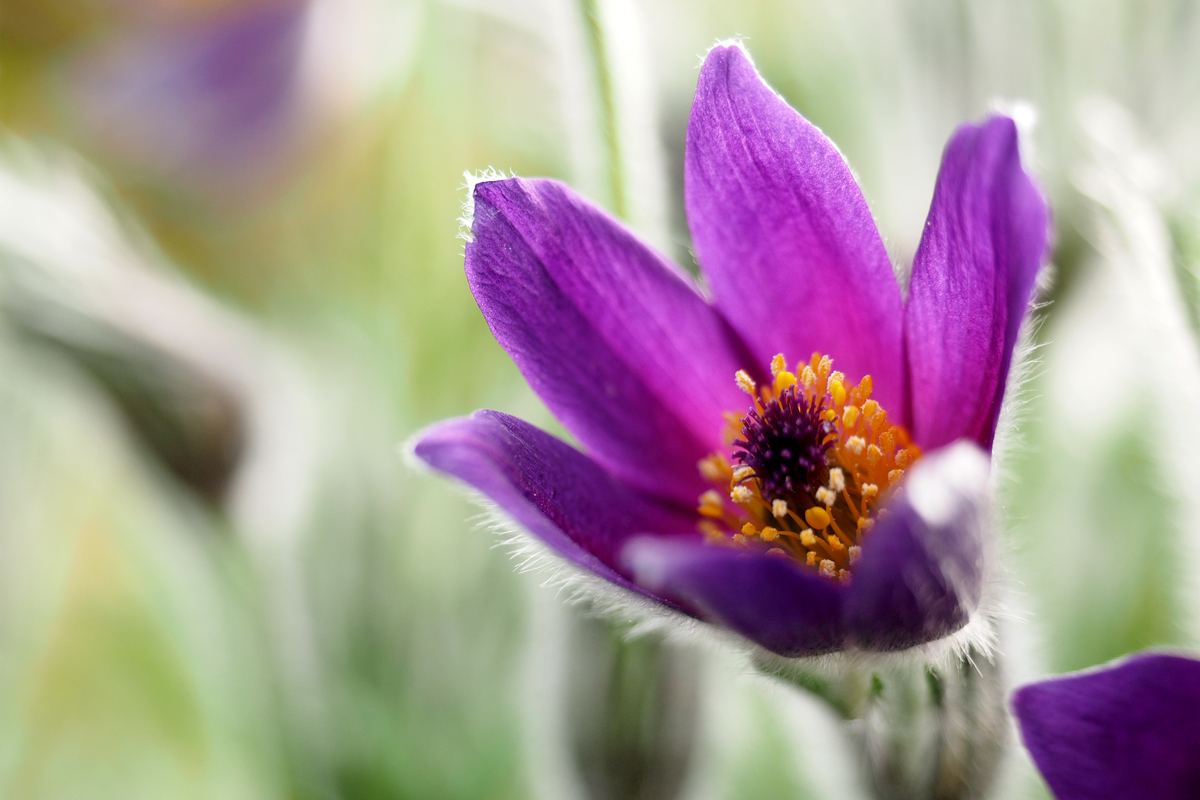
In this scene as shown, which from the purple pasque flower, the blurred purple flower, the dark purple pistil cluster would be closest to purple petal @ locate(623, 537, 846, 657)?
the purple pasque flower

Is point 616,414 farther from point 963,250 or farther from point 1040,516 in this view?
point 1040,516

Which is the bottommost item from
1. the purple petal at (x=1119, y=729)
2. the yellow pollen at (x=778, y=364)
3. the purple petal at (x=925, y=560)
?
the purple petal at (x=1119, y=729)

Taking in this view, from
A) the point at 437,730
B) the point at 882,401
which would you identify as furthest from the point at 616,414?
the point at 437,730

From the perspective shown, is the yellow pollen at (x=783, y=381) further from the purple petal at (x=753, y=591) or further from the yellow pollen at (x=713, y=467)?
the purple petal at (x=753, y=591)

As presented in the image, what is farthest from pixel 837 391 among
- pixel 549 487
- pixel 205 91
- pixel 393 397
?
pixel 205 91

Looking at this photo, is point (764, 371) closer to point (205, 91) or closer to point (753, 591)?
point (753, 591)

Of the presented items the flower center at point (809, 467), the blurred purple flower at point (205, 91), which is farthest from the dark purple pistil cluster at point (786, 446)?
the blurred purple flower at point (205, 91)

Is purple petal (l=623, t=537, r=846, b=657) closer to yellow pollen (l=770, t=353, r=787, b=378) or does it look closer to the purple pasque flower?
the purple pasque flower
